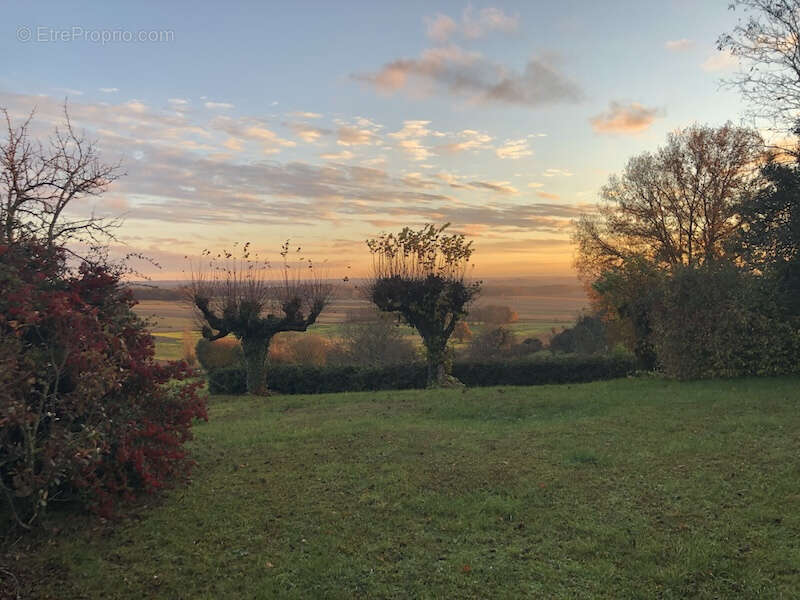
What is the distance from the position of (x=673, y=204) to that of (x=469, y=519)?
103 ft

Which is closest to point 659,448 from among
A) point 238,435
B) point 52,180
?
point 238,435

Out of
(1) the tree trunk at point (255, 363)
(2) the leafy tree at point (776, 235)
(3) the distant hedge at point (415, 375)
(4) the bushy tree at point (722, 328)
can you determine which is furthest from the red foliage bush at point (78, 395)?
(2) the leafy tree at point (776, 235)

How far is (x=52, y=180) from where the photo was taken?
26.7ft

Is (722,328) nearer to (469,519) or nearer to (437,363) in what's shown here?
(437,363)

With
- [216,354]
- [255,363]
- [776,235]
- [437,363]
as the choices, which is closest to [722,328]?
[776,235]

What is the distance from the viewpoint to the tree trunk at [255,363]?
62.0 ft

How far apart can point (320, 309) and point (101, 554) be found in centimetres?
1438

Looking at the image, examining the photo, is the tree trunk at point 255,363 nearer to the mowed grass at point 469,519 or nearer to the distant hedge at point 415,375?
the distant hedge at point 415,375

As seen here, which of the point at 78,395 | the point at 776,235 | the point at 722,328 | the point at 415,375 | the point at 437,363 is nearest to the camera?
the point at 78,395

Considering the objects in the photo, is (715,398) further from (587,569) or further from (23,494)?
(23,494)

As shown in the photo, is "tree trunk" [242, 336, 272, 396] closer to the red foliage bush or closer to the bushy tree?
the red foliage bush

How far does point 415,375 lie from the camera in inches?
770

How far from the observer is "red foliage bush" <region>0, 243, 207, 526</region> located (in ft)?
16.2

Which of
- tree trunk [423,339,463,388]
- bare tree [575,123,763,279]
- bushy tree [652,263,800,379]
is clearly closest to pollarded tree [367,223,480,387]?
tree trunk [423,339,463,388]
